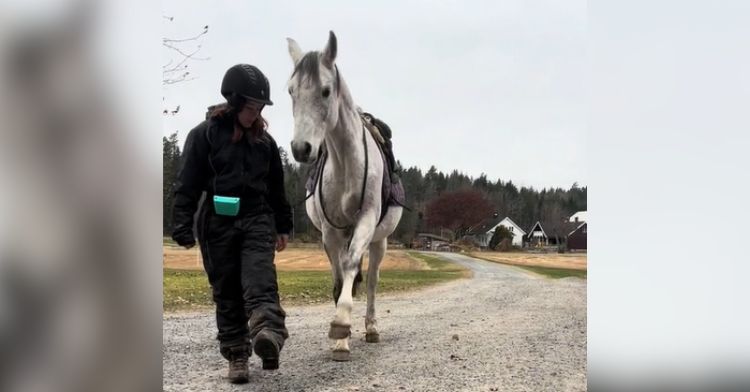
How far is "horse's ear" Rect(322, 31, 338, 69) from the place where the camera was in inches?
76.7

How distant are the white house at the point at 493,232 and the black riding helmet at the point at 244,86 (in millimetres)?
1264

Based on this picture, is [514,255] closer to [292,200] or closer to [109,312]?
[292,200]

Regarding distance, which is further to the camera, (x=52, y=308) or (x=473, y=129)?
(x=473, y=129)

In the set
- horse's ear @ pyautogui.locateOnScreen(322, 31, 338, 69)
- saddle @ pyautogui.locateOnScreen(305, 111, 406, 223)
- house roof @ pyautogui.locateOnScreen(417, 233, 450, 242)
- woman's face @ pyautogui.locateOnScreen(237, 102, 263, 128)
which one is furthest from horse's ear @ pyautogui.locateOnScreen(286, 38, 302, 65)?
house roof @ pyautogui.locateOnScreen(417, 233, 450, 242)

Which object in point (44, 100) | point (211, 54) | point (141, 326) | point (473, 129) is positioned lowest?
point (141, 326)

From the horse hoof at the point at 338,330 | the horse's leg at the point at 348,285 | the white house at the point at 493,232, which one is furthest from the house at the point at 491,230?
the horse hoof at the point at 338,330

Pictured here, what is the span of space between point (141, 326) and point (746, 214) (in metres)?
2.23

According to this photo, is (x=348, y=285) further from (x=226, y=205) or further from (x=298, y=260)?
(x=226, y=205)

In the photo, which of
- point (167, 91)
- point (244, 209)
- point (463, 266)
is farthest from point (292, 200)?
point (463, 266)

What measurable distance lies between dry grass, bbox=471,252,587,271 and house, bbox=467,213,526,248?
6 cm

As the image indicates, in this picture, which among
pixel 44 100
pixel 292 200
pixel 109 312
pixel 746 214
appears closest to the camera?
pixel 44 100

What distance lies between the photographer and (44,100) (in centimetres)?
137

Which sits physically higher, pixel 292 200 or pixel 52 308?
pixel 292 200

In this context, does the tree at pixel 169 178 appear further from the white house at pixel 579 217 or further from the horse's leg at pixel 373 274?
the white house at pixel 579 217
